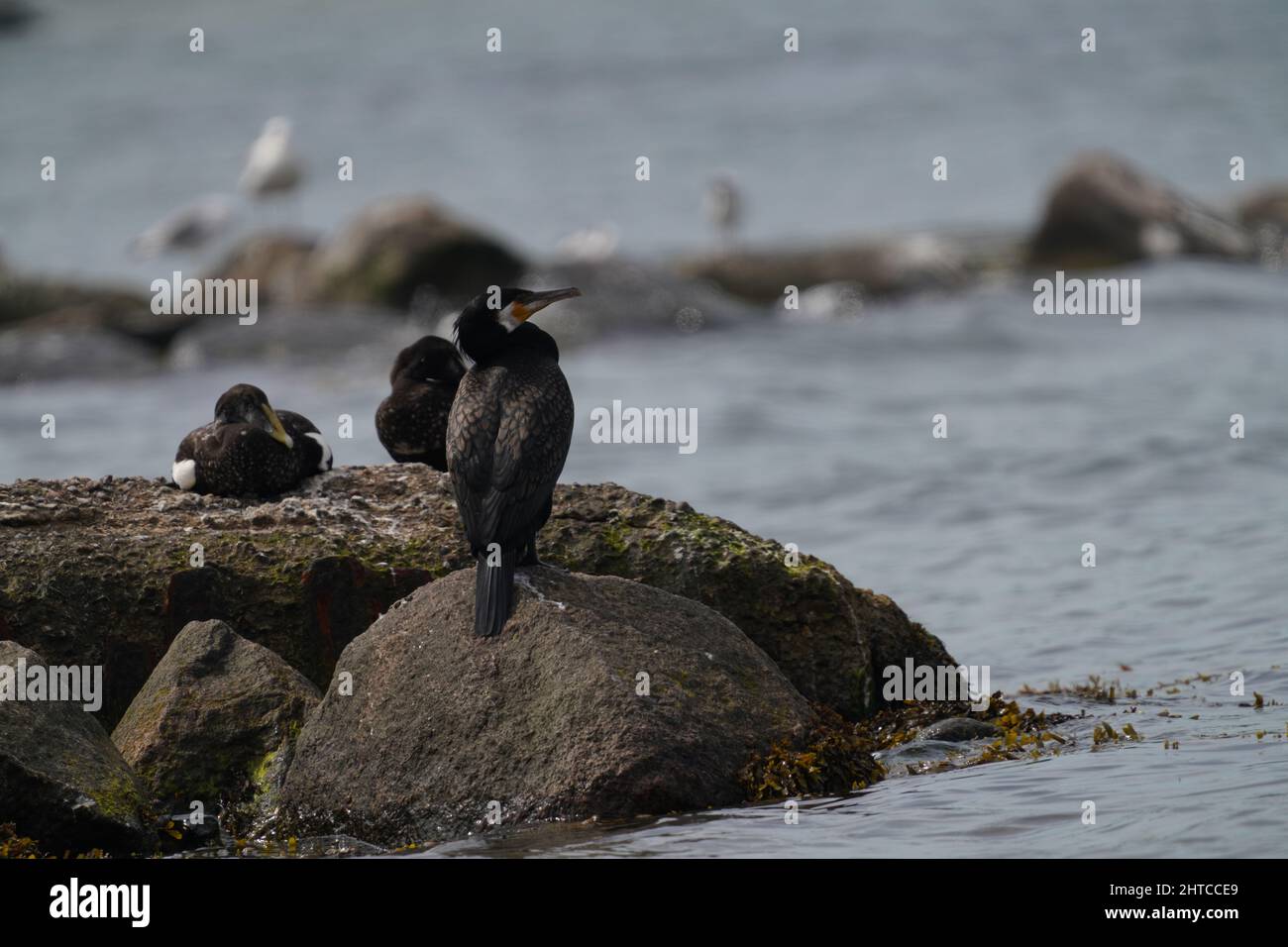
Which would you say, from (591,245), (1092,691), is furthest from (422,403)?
(591,245)

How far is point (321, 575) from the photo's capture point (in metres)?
7.43

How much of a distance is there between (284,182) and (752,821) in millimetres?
22517

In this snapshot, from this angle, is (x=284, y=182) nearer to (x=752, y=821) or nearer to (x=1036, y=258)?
(x=1036, y=258)

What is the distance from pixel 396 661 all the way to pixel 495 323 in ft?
5.04

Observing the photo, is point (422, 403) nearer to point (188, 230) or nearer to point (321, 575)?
point (321, 575)

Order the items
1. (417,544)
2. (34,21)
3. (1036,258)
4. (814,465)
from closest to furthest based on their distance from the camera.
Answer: (417,544), (814,465), (1036,258), (34,21)

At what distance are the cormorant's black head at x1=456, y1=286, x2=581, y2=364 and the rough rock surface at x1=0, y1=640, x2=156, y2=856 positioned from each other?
2316 millimetres

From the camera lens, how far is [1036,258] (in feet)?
83.8

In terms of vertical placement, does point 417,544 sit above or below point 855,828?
above

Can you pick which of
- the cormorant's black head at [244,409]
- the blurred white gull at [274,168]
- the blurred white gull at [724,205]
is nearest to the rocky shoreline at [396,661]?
the cormorant's black head at [244,409]

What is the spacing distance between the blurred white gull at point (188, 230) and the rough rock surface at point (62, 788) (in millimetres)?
19425

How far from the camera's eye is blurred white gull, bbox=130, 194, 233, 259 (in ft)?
82.2
